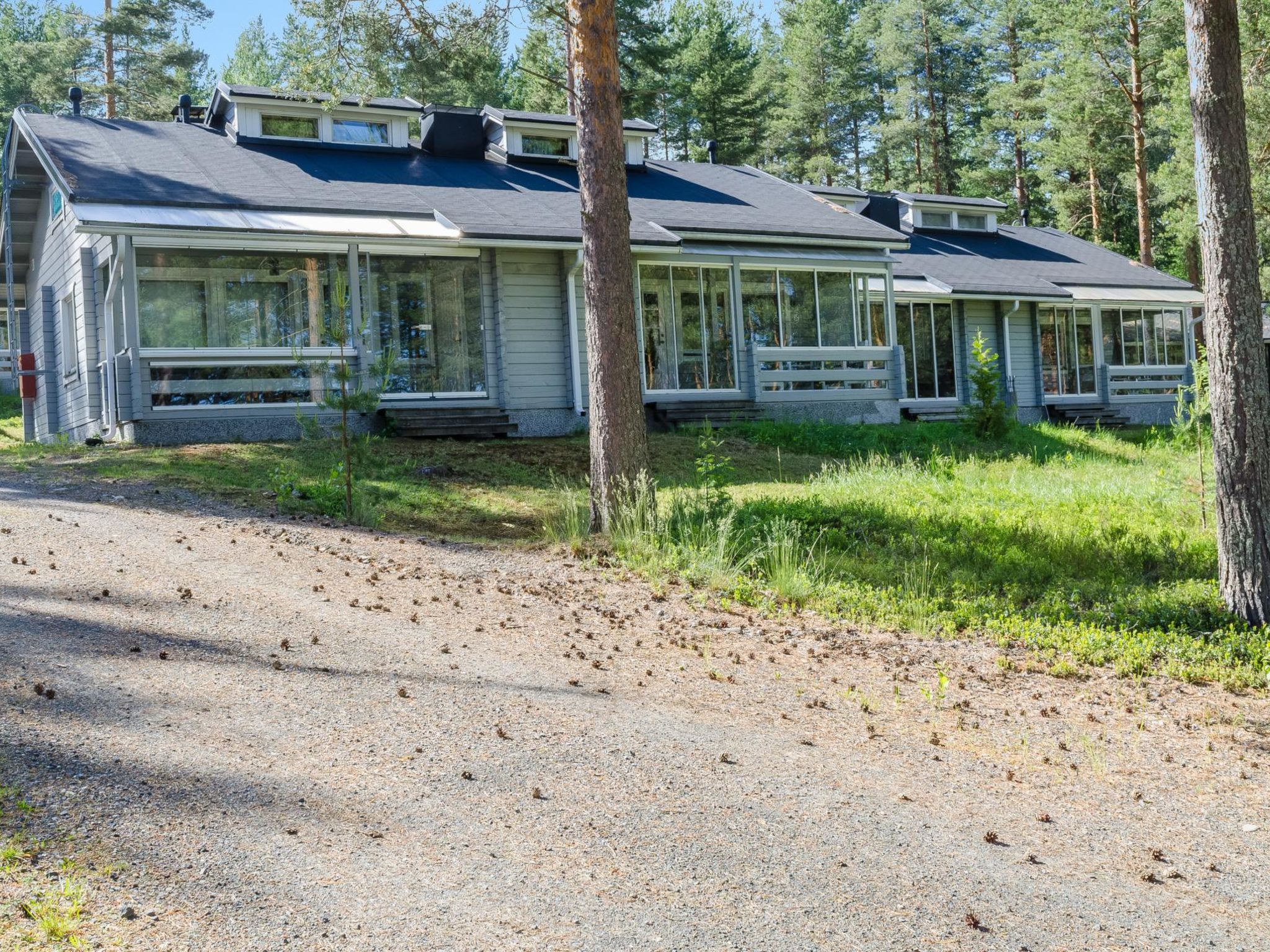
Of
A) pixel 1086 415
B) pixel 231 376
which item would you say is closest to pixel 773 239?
pixel 231 376

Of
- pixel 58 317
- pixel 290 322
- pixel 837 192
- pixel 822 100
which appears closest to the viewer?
pixel 290 322

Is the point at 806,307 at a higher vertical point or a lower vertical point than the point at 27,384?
higher

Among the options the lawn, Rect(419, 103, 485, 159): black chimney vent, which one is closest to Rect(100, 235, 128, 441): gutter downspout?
the lawn

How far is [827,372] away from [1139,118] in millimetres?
17125

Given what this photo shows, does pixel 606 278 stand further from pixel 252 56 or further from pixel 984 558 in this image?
pixel 252 56

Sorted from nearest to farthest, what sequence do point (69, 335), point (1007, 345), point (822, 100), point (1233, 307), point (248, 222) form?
point (1233, 307) < point (248, 222) < point (69, 335) < point (1007, 345) < point (822, 100)

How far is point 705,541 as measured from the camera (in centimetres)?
898

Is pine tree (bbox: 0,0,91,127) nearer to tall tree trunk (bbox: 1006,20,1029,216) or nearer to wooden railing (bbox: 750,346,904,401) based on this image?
wooden railing (bbox: 750,346,904,401)

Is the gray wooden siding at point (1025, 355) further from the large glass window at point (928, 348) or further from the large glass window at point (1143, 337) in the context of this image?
the large glass window at point (1143, 337)

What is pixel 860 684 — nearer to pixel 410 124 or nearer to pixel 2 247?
pixel 2 247

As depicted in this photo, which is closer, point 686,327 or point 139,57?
point 686,327

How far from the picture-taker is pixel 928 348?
23.5 m

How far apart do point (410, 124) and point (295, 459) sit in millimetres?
14117

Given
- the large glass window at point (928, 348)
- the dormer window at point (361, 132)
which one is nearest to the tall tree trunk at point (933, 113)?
the large glass window at point (928, 348)
